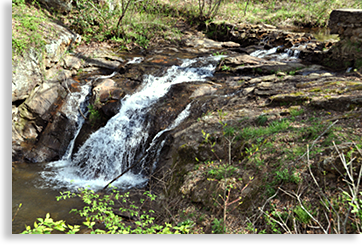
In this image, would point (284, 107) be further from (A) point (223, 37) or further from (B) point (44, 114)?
(A) point (223, 37)

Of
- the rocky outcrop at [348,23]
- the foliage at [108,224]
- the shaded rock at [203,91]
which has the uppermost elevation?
the rocky outcrop at [348,23]

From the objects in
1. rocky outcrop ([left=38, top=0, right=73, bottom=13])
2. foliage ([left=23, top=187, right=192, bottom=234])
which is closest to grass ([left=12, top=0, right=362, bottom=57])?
rocky outcrop ([left=38, top=0, right=73, bottom=13])

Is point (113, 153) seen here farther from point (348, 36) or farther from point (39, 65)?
point (348, 36)

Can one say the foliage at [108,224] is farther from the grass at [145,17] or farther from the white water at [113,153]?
the grass at [145,17]

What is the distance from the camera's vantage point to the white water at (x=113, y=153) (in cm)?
702

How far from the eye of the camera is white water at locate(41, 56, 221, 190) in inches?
277

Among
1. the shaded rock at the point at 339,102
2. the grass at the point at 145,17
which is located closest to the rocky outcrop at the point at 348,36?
the shaded rock at the point at 339,102

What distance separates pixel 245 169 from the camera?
4449 mm

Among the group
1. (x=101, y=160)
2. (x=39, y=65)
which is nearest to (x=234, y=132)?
(x=101, y=160)

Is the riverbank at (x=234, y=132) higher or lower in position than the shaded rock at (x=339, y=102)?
lower

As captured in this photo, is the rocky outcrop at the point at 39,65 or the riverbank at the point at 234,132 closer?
the riverbank at the point at 234,132

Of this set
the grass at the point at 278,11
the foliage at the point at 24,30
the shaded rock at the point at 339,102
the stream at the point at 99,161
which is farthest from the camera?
the grass at the point at 278,11

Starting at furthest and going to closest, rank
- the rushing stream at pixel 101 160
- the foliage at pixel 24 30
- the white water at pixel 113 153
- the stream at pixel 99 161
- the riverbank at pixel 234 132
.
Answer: the foliage at pixel 24 30 → the white water at pixel 113 153 → the rushing stream at pixel 101 160 → the stream at pixel 99 161 → the riverbank at pixel 234 132
